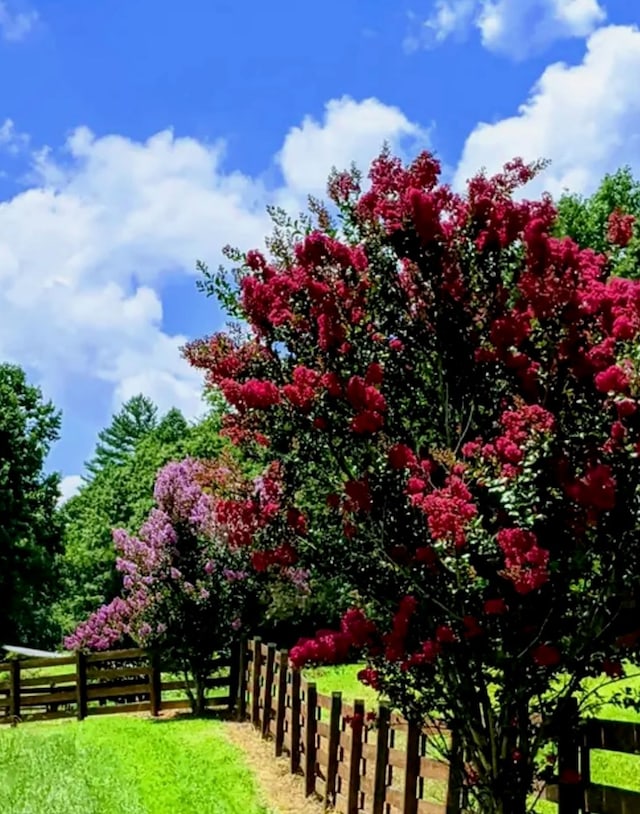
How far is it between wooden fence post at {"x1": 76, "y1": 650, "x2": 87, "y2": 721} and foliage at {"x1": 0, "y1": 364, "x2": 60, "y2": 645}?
1127cm

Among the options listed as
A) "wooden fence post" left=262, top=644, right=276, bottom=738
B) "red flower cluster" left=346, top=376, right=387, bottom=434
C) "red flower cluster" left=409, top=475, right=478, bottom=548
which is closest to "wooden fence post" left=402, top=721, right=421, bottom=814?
"red flower cluster" left=409, top=475, right=478, bottom=548

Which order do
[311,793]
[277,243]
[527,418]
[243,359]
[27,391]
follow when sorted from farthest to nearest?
[27,391] < [311,793] < [277,243] < [243,359] < [527,418]

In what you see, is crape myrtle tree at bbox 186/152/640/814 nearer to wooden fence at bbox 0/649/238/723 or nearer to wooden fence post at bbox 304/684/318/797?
wooden fence post at bbox 304/684/318/797

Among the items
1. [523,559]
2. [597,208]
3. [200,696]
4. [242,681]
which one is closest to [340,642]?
[523,559]

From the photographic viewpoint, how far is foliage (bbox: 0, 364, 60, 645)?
84.6 ft

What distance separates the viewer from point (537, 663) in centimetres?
520

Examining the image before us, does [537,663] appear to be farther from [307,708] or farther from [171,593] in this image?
[171,593]

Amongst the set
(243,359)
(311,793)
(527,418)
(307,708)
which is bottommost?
(311,793)

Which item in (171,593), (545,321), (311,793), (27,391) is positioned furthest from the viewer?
(27,391)

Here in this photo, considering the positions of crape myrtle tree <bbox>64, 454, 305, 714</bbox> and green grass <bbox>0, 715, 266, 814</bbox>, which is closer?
green grass <bbox>0, 715, 266, 814</bbox>

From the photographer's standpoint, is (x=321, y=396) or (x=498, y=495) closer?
(x=498, y=495)

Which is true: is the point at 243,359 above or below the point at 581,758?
above

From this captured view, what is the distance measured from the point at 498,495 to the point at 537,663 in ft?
3.35

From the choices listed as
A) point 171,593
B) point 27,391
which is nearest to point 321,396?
point 171,593
